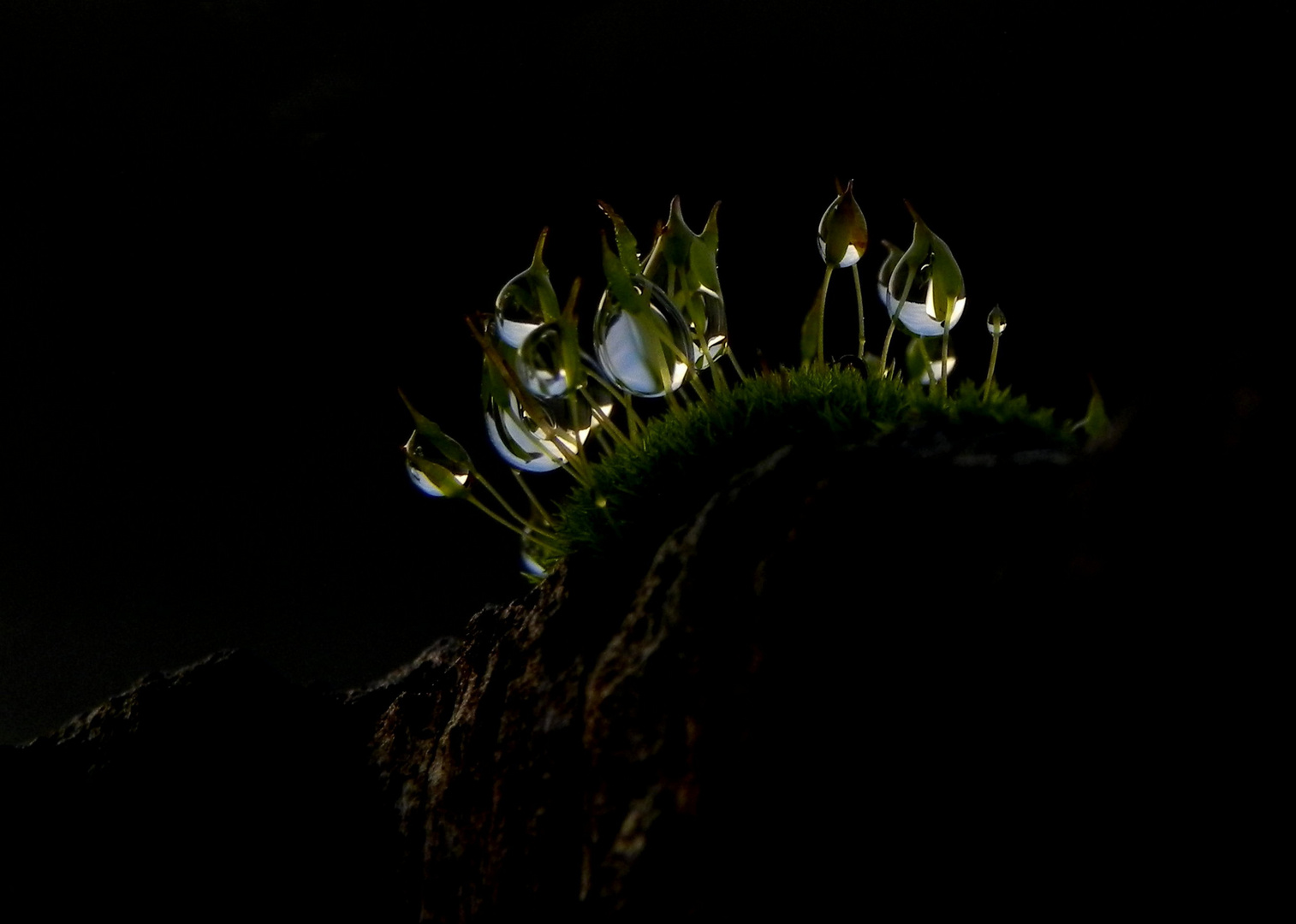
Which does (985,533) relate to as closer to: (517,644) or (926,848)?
(926,848)

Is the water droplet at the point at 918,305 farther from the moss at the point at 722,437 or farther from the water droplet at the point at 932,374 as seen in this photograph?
the moss at the point at 722,437

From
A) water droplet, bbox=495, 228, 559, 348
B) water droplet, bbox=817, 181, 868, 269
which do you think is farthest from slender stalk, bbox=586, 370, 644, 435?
water droplet, bbox=817, 181, 868, 269

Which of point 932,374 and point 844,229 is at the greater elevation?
point 844,229

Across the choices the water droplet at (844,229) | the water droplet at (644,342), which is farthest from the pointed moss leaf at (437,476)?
the water droplet at (844,229)

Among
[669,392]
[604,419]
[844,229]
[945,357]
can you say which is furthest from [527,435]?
[945,357]

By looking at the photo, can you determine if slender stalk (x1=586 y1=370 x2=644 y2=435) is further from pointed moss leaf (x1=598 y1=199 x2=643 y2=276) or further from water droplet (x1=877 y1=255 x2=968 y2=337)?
water droplet (x1=877 y1=255 x2=968 y2=337)

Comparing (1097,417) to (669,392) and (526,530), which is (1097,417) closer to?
(669,392)
